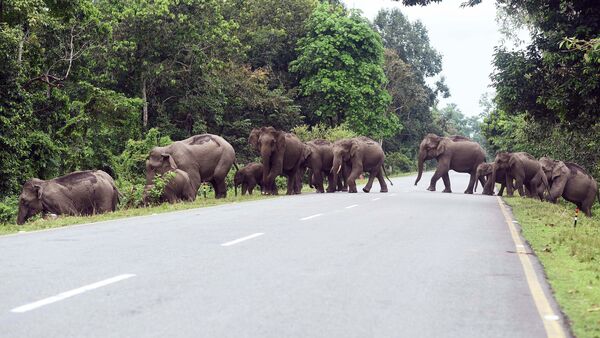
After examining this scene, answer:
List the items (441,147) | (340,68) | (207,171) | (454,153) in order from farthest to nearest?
(340,68) → (454,153) → (441,147) → (207,171)

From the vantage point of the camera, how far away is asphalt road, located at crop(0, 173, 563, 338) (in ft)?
17.9

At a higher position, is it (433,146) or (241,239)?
(433,146)

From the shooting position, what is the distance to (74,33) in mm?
26219

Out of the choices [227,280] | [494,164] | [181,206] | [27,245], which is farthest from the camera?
[494,164]

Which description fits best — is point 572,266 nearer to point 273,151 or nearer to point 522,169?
point 273,151

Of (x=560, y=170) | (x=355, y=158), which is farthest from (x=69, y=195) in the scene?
(x=560, y=170)

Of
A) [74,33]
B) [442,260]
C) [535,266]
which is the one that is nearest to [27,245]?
[442,260]

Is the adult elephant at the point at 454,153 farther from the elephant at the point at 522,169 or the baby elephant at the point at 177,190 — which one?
the baby elephant at the point at 177,190

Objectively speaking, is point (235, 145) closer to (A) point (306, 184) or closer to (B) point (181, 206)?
(A) point (306, 184)

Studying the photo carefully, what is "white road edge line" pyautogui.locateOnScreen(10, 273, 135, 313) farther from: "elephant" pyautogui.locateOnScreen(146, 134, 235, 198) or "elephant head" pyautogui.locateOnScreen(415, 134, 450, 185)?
"elephant head" pyautogui.locateOnScreen(415, 134, 450, 185)

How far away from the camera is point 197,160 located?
77.8 ft

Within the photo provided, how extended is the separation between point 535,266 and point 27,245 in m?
6.83

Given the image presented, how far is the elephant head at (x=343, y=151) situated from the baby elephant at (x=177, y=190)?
8.18m

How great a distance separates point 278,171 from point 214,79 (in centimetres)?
1188
